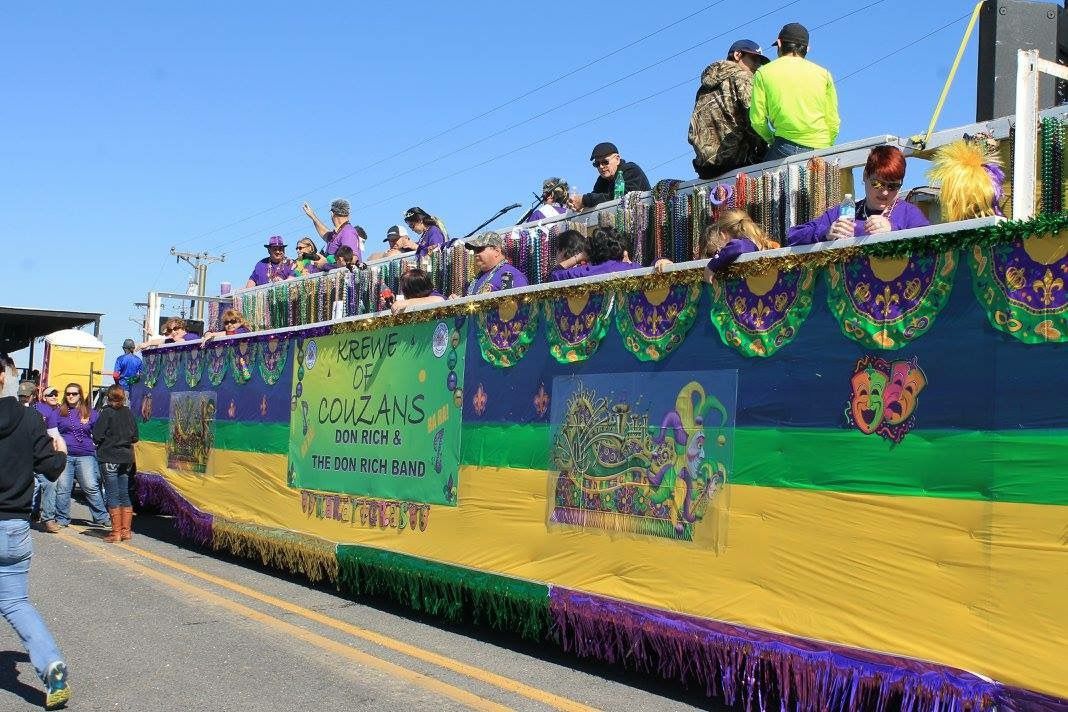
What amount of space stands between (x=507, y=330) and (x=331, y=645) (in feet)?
7.54

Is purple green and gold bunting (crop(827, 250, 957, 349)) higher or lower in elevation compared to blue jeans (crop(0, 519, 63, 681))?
higher

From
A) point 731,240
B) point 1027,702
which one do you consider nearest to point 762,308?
point 731,240

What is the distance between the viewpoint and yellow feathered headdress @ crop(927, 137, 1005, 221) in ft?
14.3

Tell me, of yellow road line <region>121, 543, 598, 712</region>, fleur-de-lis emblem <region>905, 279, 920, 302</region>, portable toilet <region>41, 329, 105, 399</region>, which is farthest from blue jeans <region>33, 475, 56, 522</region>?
fleur-de-lis emblem <region>905, 279, 920, 302</region>

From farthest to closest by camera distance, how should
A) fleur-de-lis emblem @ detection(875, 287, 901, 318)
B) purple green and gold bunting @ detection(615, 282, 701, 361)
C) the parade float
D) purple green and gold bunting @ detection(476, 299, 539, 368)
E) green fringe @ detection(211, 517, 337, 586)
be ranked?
green fringe @ detection(211, 517, 337, 586) < purple green and gold bunting @ detection(476, 299, 539, 368) < purple green and gold bunting @ detection(615, 282, 701, 361) < fleur-de-lis emblem @ detection(875, 287, 901, 318) < the parade float

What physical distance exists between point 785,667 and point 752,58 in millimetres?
4030

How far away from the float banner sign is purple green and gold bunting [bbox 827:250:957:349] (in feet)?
10.9

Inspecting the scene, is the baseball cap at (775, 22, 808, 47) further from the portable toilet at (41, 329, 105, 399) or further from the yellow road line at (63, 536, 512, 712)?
the portable toilet at (41, 329, 105, 399)

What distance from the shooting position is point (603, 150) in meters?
8.40

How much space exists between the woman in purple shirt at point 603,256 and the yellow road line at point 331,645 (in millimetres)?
2484

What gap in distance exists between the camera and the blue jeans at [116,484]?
12195 mm

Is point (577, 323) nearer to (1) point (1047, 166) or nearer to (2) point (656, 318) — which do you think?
(2) point (656, 318)

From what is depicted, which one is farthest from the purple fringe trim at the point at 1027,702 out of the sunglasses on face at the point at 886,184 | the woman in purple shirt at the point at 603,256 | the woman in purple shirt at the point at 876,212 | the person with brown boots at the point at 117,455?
the person with brown boots at the point at 117,455

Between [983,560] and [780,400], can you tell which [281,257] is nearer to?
[780,400]
